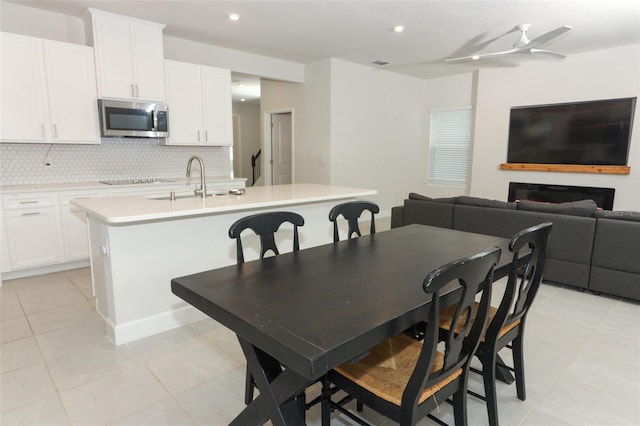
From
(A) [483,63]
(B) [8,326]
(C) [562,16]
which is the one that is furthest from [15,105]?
(A) [483,63]

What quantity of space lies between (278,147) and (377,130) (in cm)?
205

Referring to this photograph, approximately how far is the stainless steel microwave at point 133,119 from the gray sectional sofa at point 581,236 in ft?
12.3

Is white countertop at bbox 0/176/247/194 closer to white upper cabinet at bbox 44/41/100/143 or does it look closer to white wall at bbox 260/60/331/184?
white upper cabinet at bbox 44/41/100/143

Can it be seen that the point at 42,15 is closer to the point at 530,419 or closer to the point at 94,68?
the point at 94,68

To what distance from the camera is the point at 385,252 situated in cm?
207

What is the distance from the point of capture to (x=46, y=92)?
3914 mm

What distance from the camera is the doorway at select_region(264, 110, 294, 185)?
757 centimetres

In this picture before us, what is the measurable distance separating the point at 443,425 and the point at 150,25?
4895mm

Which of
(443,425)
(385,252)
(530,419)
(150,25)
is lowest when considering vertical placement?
(530,419)

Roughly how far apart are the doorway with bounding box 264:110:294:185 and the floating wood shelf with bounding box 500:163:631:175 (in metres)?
4.11

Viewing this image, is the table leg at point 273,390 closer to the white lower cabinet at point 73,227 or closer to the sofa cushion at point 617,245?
the sofa cushion at point 617,245

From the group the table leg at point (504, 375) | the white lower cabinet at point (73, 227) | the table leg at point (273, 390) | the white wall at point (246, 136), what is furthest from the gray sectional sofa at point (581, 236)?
the white wall at point (246, 136)

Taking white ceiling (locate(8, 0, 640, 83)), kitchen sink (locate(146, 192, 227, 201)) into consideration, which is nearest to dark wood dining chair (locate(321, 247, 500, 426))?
kitchen sink (locate(146, 192, 227, 201))

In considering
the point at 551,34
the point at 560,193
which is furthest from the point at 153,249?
the point at 560,193
